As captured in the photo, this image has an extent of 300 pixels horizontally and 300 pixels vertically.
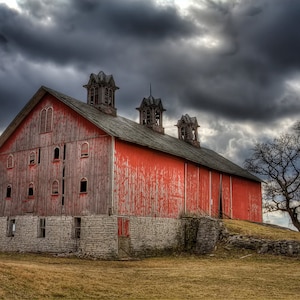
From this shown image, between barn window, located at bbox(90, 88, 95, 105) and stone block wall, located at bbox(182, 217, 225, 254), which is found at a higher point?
barn window, located at bbox(90, 88, 95, 105)

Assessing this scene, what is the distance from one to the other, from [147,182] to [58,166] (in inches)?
236

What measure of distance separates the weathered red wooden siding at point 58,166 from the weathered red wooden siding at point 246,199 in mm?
17116

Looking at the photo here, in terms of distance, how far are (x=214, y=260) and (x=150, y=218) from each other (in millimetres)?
5732

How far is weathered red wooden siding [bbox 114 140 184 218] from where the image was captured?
2830 centimetres

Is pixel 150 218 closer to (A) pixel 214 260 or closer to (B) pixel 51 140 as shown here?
(A) pixel 214 260

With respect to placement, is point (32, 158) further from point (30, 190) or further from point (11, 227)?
point (11, 227)

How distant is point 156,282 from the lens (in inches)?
667

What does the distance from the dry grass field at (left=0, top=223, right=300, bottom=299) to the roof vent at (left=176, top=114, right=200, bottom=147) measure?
23907 millimetres

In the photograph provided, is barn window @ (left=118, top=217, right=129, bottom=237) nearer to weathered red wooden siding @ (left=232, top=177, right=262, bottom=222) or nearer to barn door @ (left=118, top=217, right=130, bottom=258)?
barn door @ (left=118, top=217, right=130, bottom=258)

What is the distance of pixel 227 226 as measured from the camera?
105 ft

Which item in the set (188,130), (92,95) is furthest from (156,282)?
(188,130)

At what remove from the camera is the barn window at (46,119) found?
31438 mm

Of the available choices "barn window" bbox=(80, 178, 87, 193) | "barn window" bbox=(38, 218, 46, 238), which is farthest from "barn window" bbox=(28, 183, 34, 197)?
"barn window" bbox=(80, 178, 87, 193)

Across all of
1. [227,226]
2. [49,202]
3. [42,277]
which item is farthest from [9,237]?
[42,277]
